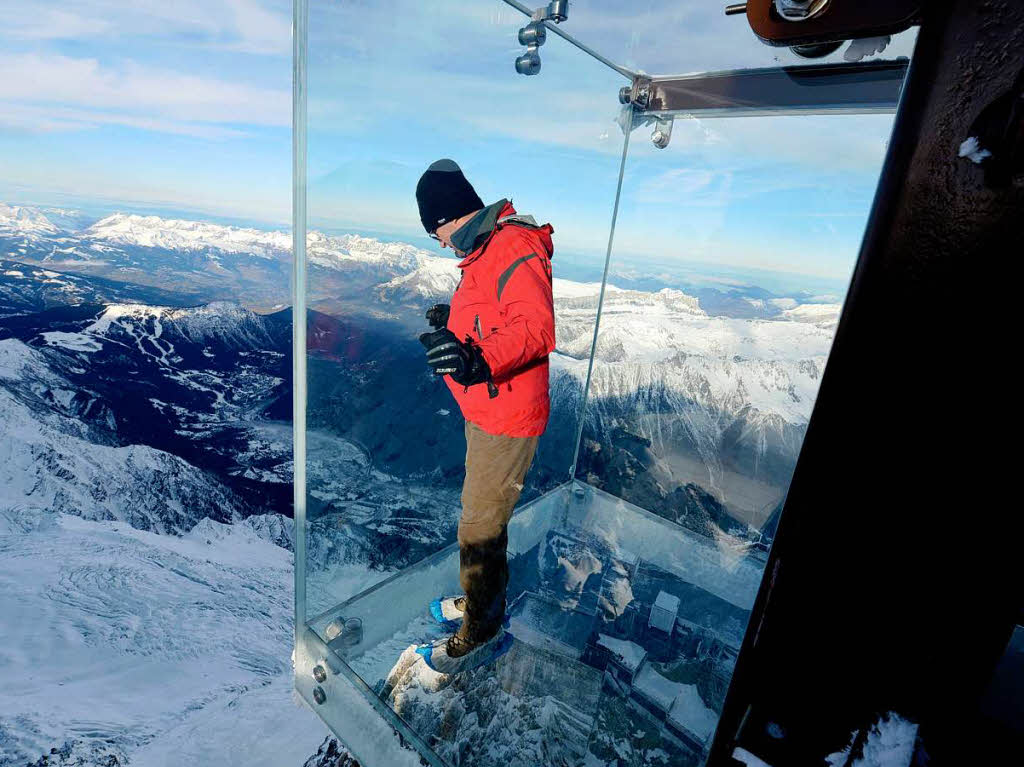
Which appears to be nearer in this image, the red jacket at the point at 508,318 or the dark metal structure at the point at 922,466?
the dark metal structure at the point at 922,466

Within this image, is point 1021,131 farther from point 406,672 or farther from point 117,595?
point 117,595

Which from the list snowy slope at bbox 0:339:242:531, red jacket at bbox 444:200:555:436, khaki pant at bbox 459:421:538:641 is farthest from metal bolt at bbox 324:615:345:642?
A: snowy slope at bbox 0:339:242:531

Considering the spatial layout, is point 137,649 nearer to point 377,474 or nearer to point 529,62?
point 377,474

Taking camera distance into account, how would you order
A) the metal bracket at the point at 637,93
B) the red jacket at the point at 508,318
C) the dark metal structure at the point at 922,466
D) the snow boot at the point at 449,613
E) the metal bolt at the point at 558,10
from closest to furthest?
the dark metal structure at the point at 922,466
the red jacket at the point at 508,318
the metal bolt at the point at 558,10
the snow boot at the point at 449,613
the metal bracket at the point at 637,93

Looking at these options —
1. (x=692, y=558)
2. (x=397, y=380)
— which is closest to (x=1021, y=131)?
(x=397, y=380)

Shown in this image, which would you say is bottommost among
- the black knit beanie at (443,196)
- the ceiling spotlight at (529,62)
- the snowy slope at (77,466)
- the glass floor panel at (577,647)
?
the snowy slope at (77,466)

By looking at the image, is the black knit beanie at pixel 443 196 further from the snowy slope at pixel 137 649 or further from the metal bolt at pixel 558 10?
the snowy slope at pixel 137 649

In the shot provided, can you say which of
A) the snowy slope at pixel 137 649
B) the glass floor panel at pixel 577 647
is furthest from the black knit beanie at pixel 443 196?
the snowy slope at pixel 137 649

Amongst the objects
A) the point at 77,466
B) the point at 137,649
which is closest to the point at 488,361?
the point at 137,649
